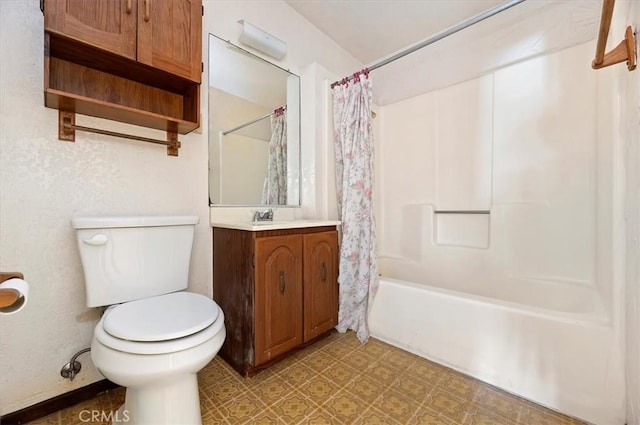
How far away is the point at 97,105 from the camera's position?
1102mm

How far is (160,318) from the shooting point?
97 centimetres

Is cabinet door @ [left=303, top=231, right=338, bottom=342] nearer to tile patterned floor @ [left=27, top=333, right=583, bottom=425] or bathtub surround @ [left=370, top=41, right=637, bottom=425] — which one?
tile patterned floor @ [left=27, top=333, right=583, bottom=425]

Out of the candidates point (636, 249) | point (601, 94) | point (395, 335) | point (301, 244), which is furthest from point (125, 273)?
point (601, 94)

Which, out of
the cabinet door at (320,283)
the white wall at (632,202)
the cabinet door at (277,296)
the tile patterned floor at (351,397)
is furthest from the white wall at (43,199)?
the white wall at (632,202)

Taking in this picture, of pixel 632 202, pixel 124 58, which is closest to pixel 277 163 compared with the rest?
pixel 124 58

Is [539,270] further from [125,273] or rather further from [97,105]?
[97,105]

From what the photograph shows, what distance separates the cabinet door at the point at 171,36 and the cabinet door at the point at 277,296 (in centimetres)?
90

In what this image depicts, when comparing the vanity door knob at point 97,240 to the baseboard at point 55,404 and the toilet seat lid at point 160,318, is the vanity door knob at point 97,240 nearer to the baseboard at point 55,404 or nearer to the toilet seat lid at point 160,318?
the toilet seat lid at point 160,318

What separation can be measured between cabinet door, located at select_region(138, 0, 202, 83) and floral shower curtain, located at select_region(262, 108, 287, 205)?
0.72 meters

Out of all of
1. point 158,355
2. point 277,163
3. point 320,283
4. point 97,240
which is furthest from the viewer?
point 277,163

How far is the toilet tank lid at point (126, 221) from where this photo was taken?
1.07 m

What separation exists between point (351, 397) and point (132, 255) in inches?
46.0

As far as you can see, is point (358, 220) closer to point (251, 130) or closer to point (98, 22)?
point (251, 130)

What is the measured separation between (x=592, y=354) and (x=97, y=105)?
2.27m
